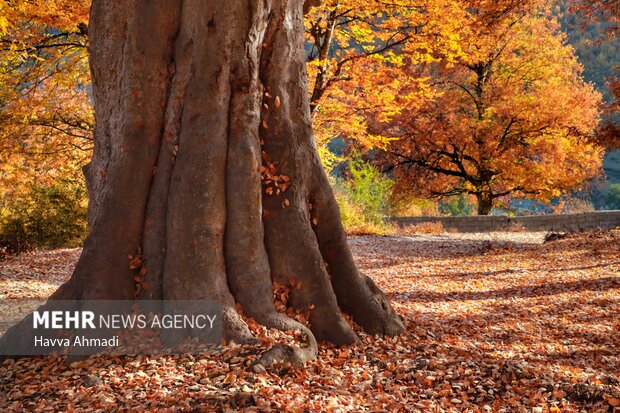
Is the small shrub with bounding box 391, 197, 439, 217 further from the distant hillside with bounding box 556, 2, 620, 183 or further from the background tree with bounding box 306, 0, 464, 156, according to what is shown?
the distant hillside with bounding box 556, 2, 620, 183

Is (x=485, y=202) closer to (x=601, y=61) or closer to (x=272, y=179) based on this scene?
(x=272, y=179)

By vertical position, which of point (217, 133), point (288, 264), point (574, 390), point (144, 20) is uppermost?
point (144, 20)

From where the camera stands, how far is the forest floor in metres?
3.55

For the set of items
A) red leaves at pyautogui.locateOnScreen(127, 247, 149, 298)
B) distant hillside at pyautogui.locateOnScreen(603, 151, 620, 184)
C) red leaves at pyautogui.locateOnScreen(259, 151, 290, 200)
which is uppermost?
distant hillside at pyautogui.locateOnScreen(603, 151, 620, 184)

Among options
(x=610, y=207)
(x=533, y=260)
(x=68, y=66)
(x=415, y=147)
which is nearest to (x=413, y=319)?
(x=533, y=260)

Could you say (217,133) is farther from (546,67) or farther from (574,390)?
(546,67)

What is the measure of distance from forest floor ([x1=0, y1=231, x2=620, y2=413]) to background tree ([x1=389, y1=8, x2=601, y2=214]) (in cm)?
1120

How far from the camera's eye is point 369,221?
1850 cm

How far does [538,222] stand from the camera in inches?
731

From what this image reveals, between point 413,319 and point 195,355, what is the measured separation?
273cm

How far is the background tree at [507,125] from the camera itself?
741 inches

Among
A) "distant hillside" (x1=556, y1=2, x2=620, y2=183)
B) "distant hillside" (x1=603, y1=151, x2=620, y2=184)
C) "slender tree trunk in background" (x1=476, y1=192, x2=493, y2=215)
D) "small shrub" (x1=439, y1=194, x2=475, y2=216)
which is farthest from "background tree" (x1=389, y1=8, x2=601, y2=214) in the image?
"distant hillside" (x1=603, y1=151, x2=620, y2=184)

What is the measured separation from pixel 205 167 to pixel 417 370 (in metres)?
2.19

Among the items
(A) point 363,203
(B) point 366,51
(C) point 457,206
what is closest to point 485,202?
(A) point 363,203
